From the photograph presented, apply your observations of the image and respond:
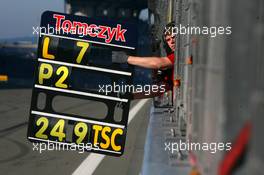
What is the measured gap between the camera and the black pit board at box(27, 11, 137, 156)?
4.57 meters

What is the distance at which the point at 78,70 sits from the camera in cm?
480

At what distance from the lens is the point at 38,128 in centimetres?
490

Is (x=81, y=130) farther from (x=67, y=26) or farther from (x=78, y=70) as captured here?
(x=67, y=26)

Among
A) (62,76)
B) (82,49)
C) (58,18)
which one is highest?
(58,18)

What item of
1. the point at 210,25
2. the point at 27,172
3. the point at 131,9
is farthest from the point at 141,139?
the point at 131,9

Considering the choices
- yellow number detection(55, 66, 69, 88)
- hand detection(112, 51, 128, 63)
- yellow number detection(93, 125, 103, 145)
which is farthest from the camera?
yellow number detection(93, 125, 103, 145)

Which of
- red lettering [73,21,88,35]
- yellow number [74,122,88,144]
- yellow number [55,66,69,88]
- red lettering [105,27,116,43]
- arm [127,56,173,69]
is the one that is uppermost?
red lettering [73,21,88,35]

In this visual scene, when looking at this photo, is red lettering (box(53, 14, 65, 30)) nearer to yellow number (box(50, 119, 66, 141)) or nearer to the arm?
the arm

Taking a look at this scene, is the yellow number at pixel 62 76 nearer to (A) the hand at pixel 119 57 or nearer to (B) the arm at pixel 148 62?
(A) the hand at pixel 119 57

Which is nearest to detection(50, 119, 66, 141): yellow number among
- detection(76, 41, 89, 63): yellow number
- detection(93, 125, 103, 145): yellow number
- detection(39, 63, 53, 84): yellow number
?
detection(93, 125, 103, 145): yellow number

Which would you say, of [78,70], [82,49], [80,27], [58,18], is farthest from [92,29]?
[78,70]

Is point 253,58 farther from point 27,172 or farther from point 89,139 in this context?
point 27,172

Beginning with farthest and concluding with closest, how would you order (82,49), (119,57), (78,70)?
(78,70), (82,49), (119,57)

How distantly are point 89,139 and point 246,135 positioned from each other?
366cm
